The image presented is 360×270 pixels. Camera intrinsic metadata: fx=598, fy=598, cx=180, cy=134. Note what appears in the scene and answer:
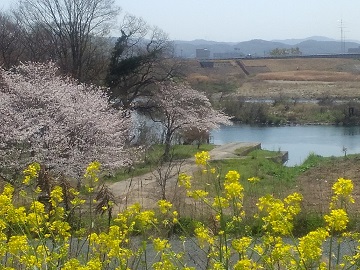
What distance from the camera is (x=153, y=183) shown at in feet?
56.6

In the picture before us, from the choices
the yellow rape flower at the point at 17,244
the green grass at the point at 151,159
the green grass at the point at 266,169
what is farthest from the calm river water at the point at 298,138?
the yellow rape flower at the point at 17,244

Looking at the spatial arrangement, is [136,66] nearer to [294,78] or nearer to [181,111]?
[181,111]

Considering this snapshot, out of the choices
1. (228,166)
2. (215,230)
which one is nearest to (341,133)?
(228,166)

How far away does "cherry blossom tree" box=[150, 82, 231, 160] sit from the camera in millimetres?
28073

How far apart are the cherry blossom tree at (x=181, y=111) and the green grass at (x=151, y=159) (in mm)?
835

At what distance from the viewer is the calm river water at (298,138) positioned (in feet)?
98.6

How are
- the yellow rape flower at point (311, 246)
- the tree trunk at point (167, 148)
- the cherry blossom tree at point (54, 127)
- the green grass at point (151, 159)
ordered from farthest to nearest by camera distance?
1. the tree trunk at point (167, 148)
2. the green grass at point (151, 159)
3. the cherry blossom tree at point (54, 127)
4. the yellow rape flower at point (311, 246)

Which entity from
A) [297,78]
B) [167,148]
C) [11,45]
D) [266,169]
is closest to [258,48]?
[297,78]

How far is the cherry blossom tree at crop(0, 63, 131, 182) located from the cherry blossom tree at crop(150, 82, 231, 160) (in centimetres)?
659

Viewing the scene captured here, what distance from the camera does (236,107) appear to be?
151 feet

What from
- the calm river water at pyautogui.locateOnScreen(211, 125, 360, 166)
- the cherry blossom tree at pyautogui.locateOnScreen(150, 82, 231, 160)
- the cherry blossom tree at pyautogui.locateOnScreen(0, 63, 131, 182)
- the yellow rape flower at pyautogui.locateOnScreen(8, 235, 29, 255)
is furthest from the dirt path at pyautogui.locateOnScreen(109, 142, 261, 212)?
the calm river water at pyautogui.locateOnScreen(211, 125, 360, 166)

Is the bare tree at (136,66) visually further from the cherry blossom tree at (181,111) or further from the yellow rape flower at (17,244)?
the yellow rape flower at (17,244)

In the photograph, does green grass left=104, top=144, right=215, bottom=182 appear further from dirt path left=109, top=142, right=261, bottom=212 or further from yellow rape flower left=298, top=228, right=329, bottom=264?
yellow rape flower left=298, top=228, right=329, bottom=264

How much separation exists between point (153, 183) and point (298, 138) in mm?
20319
